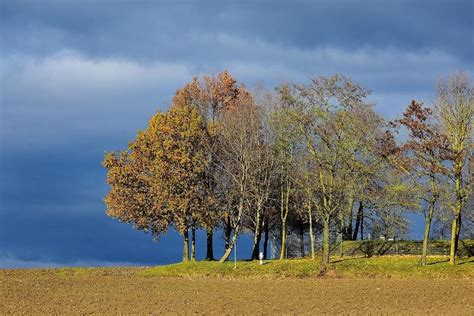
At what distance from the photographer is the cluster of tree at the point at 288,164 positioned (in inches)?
2357

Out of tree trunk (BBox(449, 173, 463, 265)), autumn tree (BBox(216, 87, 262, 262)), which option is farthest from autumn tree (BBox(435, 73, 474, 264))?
autumn tree (BBox(216, 87, 262, 262))

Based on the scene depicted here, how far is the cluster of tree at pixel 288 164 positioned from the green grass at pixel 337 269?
Answer: 2710 mm

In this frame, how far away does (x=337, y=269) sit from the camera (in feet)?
196

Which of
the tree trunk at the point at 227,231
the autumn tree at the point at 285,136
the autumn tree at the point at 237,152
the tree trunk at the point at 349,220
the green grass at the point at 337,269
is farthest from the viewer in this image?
the tree trunk at the point at 349,220

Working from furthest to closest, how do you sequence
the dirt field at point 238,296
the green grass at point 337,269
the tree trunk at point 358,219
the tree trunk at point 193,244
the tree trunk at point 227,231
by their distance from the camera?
the tree trunk at point 358,219 → the tree trunk at point 227,231 → the tree trunk at point 193,244 → the green grass at point 337,269 → the dirt field at point 238,296

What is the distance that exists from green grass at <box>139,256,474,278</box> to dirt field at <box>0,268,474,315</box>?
2933 mm

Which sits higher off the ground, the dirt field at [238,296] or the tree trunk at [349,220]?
the tree trunk at [349,220]

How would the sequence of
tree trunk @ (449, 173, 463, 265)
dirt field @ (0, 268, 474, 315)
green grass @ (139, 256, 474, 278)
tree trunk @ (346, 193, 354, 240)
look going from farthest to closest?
tree trunk @ (346, 193, 354, 240), tree trunk @ (449, 173, 463, 265), green grass @ (139, 256, 474, 278), dirt field @ (0, 268, 474, 315)

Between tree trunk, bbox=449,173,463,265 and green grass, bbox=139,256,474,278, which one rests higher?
tree trunk, bbox=449,173,463,265

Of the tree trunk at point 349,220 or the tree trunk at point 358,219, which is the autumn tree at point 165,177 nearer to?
the tree trunk at point 349,220

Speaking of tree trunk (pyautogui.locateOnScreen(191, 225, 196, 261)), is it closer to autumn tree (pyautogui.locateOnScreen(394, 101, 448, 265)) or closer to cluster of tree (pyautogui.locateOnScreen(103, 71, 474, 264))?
cluster of tree (pyautogui.locateOnScreen(103, 71, 474, 264))

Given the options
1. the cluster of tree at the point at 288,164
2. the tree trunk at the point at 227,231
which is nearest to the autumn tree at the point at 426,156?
the cluster of tree at the point at 288,164

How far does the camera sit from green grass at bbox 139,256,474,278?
56844 mm

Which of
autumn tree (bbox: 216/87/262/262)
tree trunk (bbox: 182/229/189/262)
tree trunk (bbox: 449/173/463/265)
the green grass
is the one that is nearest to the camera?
the green grass
